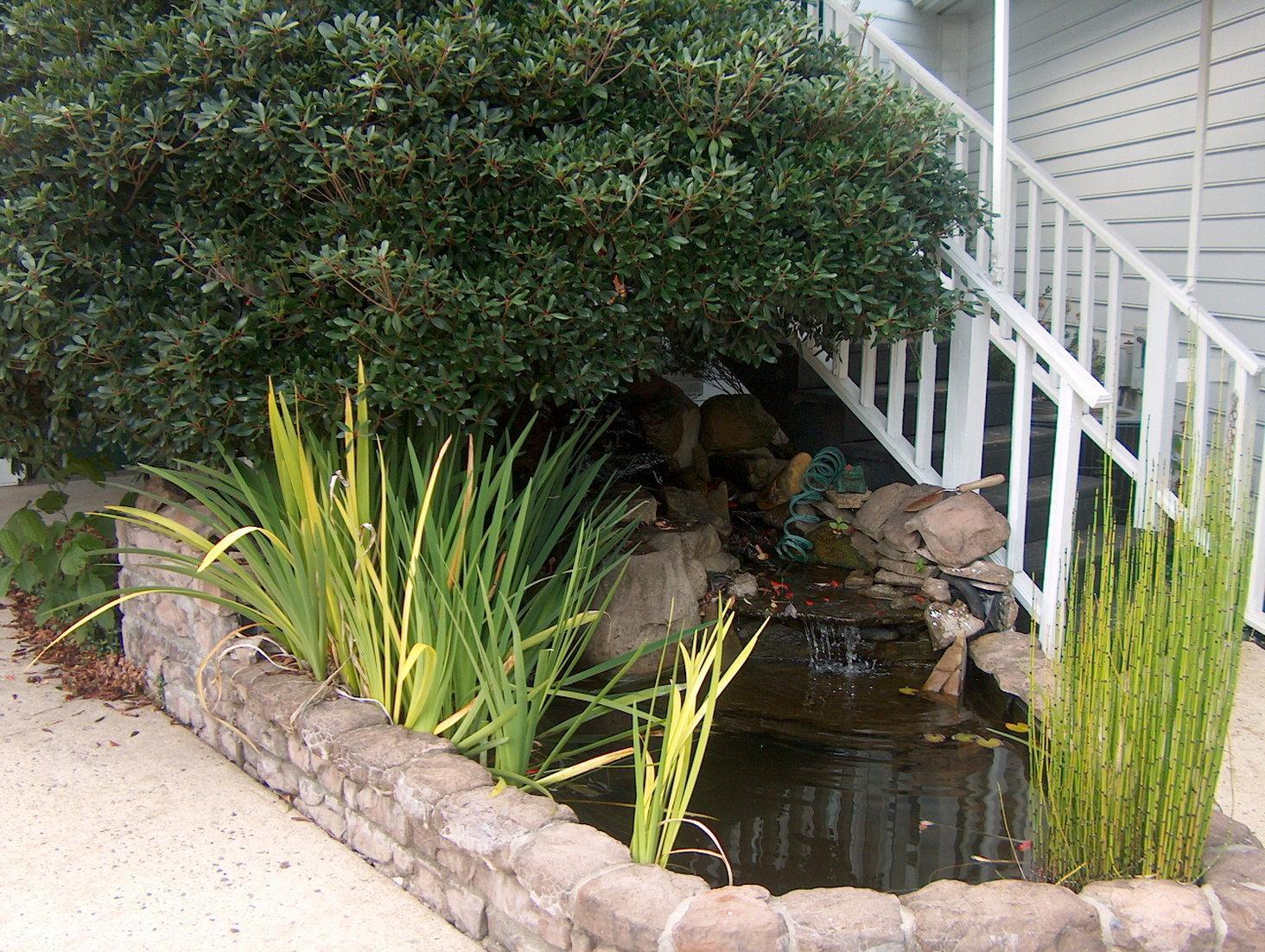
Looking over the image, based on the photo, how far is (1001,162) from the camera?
13.5 feet

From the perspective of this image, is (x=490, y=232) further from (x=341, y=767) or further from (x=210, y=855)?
(x=210, y=855)

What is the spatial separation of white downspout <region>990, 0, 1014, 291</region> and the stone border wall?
7.73 feet

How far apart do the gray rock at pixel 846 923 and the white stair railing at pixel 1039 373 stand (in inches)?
71.0

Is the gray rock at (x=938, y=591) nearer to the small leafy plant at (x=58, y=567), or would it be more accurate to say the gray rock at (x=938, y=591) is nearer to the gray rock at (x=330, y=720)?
the gray rock at (x=330, y=720)

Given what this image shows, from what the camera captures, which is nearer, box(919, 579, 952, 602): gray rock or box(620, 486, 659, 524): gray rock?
box(919, 579, 952, 602): gray rock

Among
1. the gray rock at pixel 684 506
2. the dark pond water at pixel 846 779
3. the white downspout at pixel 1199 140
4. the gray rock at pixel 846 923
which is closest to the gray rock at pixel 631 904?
the gray rock at pixel 846 923

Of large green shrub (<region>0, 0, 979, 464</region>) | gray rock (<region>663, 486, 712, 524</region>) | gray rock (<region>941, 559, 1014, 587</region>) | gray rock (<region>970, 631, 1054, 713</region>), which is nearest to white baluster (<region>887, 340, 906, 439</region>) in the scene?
gray rock (<region>941, 559, 1014, 587</region>)

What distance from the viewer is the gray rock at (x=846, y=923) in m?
1.99

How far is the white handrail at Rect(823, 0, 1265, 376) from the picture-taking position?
3.92 meters

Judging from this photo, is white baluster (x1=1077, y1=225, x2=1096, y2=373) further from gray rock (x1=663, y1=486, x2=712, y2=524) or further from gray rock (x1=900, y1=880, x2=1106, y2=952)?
gray rock (x1=900, y1=880, x2=1106, y2=952)

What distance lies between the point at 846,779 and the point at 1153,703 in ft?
3.95

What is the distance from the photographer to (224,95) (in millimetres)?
2873

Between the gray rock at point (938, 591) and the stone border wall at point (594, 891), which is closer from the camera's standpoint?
the stone border wall at point (594, 891)

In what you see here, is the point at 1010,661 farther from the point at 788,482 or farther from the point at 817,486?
the point at 788,482
